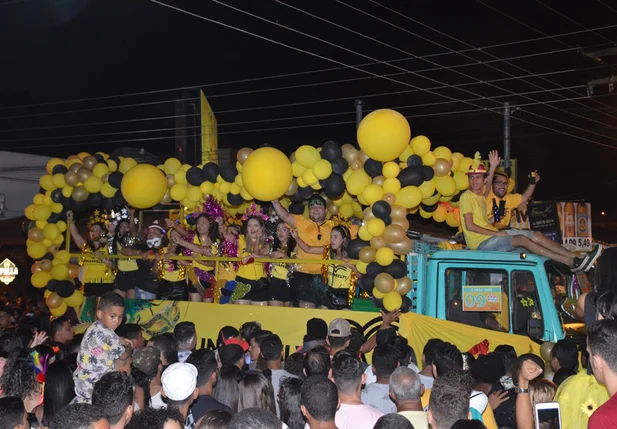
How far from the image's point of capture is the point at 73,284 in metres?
11.7

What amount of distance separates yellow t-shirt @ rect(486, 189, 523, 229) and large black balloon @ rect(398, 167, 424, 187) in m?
1.31

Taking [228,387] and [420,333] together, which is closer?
[228,387]

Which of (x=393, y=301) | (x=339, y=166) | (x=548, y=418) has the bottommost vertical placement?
(x=548, y=418)

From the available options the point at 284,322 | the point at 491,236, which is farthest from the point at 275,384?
the point at 491,236

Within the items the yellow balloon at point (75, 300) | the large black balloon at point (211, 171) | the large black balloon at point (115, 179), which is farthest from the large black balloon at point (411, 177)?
the yellow balloon at point (75, 300)

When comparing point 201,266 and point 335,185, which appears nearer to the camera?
point 335,185

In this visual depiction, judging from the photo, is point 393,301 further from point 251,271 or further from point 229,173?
point 229,173

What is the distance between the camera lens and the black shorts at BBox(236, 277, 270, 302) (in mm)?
10234

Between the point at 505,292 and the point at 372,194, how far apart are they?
76.3 inches

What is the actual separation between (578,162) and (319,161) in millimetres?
16961

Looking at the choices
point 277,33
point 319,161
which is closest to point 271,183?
point 319,161

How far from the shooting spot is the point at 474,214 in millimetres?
8914

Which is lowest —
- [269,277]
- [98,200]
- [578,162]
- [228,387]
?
[228,387]

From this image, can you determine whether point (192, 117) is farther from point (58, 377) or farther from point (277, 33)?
point (58, 377)
